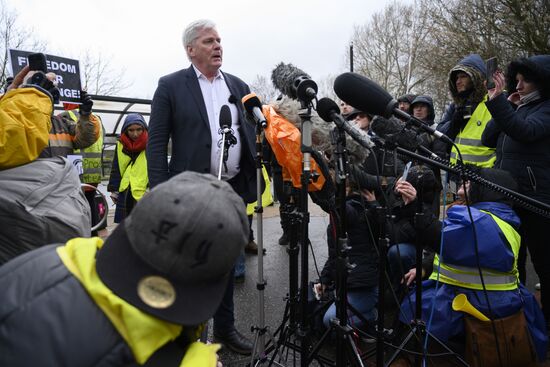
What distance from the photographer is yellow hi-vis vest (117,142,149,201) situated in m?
4.30

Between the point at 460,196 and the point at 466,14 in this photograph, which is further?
the point at 466,14

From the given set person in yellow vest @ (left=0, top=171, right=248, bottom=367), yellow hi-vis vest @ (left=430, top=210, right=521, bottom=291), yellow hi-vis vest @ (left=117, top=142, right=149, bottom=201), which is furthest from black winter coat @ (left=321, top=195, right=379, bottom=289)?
yellow hi-vis vest @ (left=117, top=142, right=149, bottom=201)

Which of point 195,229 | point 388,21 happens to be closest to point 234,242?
point 195,229

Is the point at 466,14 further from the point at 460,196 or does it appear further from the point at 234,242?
the point at 234,242

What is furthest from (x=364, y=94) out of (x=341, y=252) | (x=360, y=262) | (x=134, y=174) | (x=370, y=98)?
(x=134, y=174)

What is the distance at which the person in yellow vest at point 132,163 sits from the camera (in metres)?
4.32

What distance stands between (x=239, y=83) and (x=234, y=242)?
6.67ft

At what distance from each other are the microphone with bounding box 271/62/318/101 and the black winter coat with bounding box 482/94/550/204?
1530mm

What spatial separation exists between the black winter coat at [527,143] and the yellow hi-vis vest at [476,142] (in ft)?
1.63

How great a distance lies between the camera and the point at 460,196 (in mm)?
2852

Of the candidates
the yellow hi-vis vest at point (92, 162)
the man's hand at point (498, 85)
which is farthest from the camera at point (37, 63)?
the yellow hi-vis vest at point (92, 162)

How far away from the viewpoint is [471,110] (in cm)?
359

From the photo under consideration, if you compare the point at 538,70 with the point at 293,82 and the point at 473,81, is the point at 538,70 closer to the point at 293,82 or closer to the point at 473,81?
the point at 473,81

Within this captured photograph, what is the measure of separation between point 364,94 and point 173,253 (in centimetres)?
111
